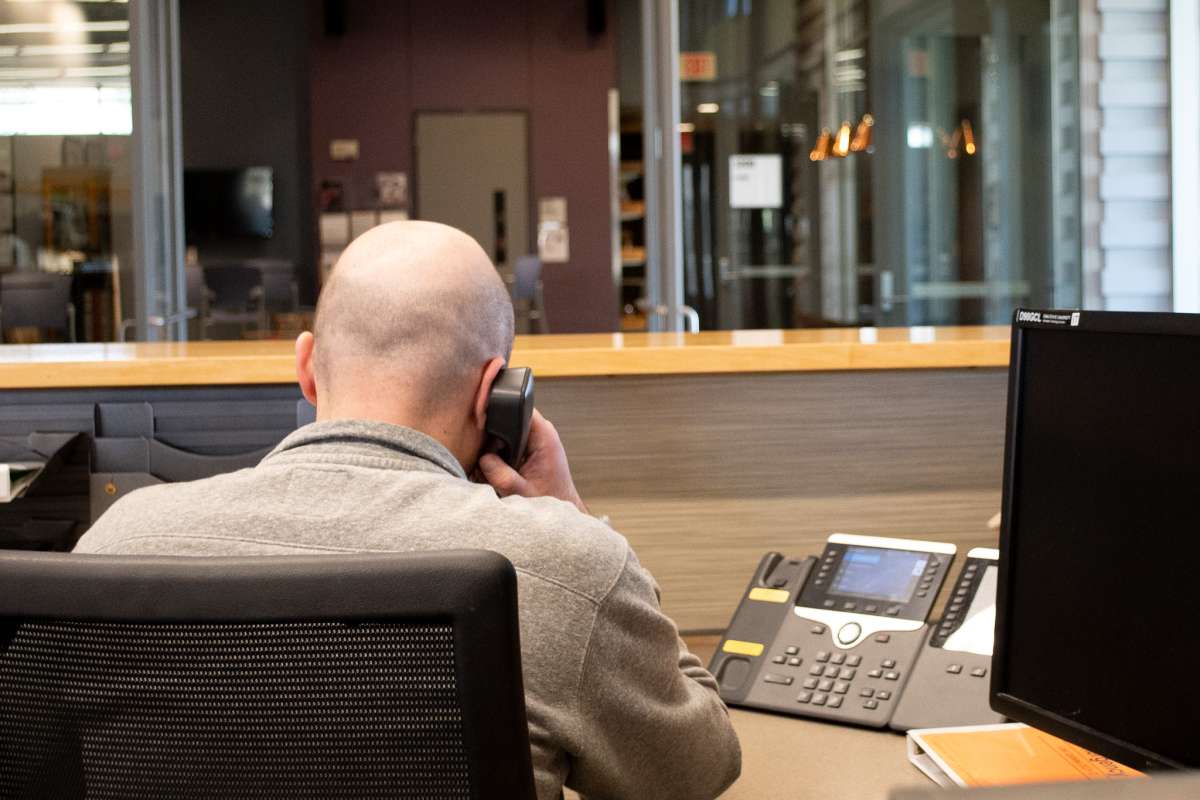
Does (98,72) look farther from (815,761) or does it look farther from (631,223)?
(631,223)

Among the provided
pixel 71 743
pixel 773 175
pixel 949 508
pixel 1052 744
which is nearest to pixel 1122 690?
pixel 1052 744

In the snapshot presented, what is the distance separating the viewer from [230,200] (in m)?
11.6

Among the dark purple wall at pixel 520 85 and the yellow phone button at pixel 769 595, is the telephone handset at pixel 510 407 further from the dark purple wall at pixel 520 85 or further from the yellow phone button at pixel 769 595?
the dark purple wall at pixel 520 85

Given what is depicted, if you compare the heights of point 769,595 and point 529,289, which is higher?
point 529,289

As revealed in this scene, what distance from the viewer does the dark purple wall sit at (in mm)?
11992

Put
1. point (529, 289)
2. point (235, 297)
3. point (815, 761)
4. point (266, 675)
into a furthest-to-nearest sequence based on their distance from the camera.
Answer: point (529, 289) → point (235, 297) → point (815, 761) → point (266, 675)

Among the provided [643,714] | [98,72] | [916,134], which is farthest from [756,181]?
[643,714]

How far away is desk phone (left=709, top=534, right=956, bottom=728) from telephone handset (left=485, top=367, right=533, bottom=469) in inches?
20.1

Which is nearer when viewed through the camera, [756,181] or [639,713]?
[639,713]

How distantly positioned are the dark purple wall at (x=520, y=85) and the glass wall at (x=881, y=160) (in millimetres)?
6294

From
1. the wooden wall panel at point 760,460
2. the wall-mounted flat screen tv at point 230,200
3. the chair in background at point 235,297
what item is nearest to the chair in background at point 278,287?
the chair in background at point 235,297

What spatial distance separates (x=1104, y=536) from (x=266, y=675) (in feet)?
2.24

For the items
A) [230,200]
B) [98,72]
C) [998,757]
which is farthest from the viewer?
[230,200]

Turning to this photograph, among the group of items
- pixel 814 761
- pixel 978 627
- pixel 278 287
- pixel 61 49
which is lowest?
pixel 814 761
